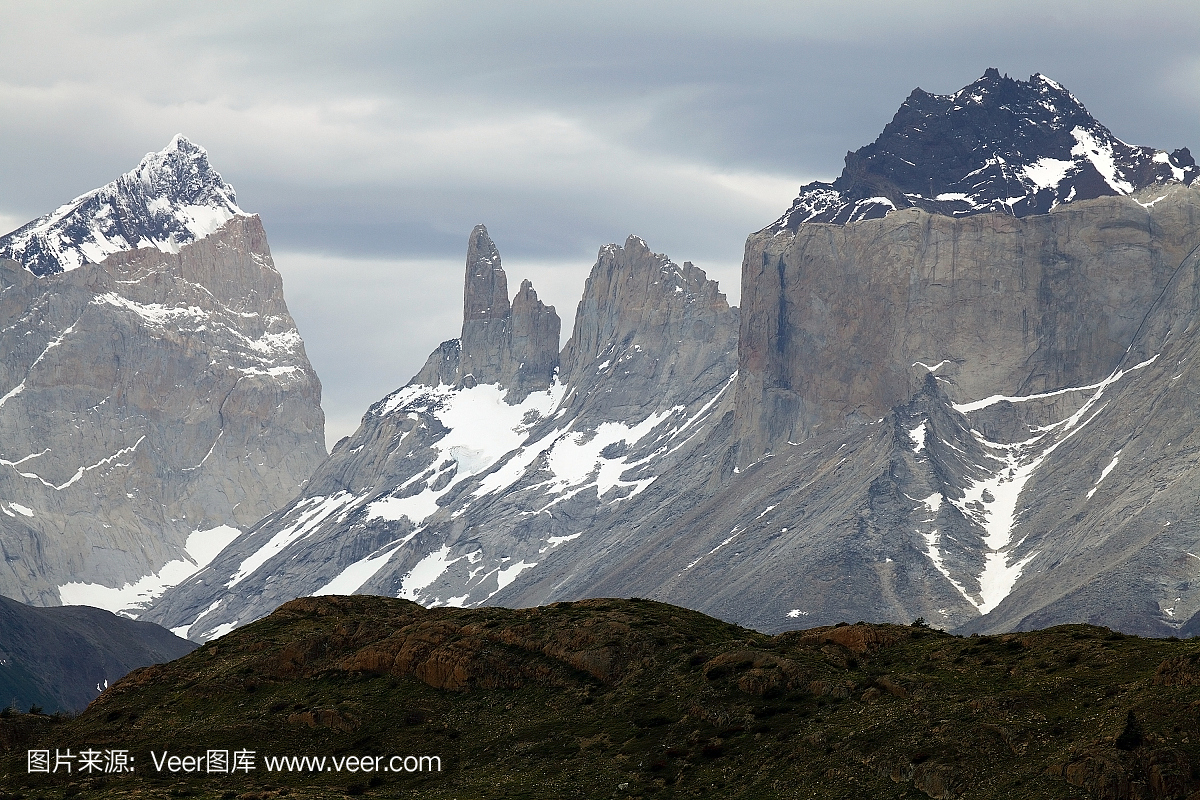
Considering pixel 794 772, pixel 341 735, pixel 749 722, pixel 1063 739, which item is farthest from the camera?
pixel 341 735

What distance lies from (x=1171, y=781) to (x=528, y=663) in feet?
149

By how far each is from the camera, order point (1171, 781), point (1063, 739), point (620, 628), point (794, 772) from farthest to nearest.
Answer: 1. point (620, 628)
2. point (794, 772)
3. point (1063, 739)
4. point (1171, 781)

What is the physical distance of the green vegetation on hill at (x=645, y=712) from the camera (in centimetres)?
7825

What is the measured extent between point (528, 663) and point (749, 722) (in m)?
19.5

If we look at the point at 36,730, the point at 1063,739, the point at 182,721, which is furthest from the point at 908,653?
the point at 36,730

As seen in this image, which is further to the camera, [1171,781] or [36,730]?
[36,730]

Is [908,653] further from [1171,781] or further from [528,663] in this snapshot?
[1171,781]

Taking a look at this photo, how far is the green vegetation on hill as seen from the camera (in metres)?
78.2

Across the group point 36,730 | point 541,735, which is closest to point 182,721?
point 36,730

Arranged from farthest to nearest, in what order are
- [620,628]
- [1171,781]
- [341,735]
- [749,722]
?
[620,628] < [341,735] < [749,722] < [1171,781]

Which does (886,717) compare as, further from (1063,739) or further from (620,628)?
(620,628)

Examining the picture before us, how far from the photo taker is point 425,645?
10850 cm

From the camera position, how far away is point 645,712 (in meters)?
95.7

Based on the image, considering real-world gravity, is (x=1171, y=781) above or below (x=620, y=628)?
below
